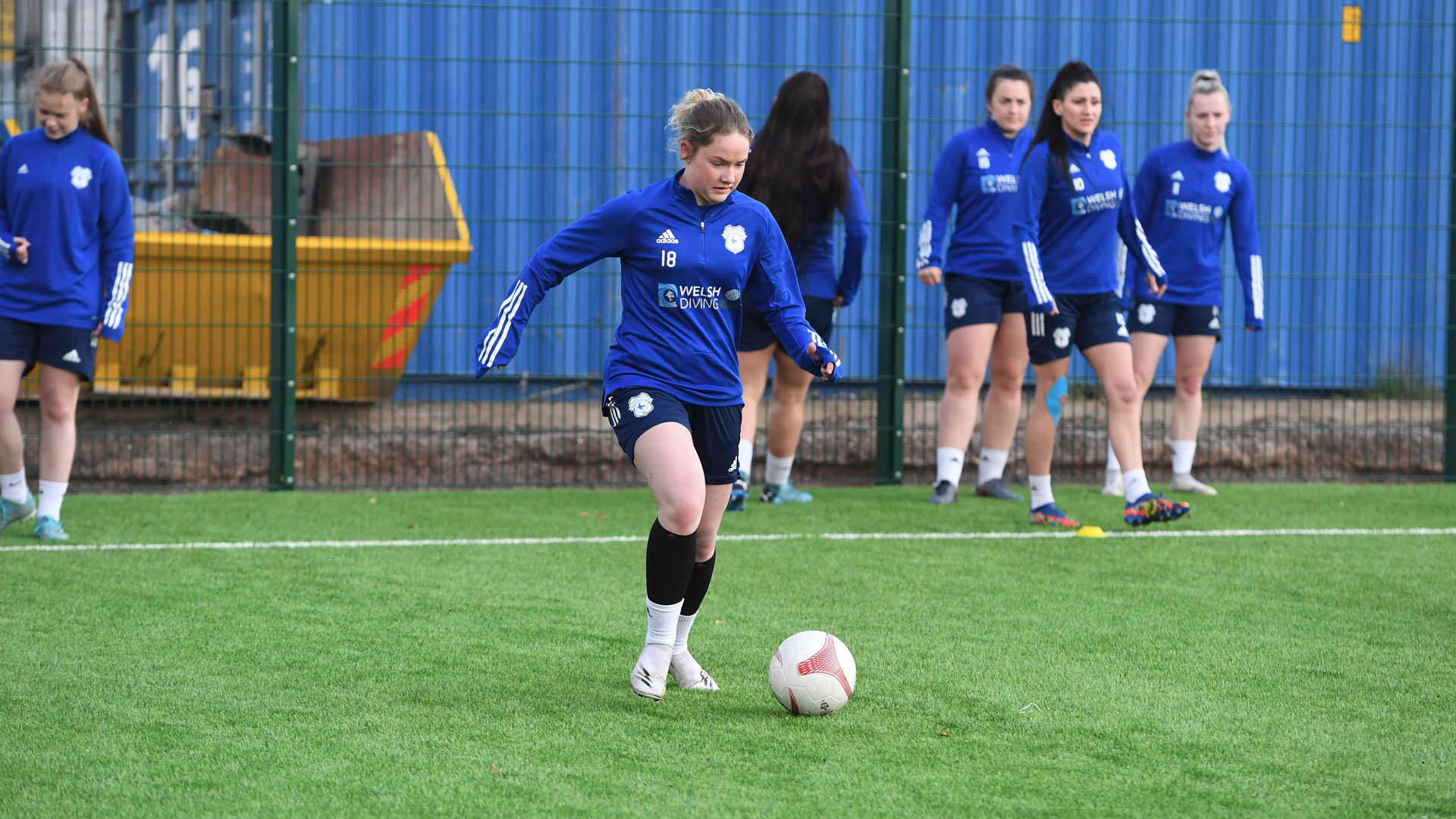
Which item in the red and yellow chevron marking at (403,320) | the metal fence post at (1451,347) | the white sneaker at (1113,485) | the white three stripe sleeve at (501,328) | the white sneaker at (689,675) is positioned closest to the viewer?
the white three stripe sleeve at (501,328)

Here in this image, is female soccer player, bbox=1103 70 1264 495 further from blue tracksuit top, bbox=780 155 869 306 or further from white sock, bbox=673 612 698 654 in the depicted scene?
white sock, bbox=673 612 698 654

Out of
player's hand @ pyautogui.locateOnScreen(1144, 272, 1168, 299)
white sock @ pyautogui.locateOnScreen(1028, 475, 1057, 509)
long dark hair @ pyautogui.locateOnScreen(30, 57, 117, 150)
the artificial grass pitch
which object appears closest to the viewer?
the artificial grass pitch

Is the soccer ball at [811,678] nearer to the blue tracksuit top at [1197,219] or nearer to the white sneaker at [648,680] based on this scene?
the white sneaker at [648,680]

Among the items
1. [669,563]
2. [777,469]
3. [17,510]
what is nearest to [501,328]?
[669,563]

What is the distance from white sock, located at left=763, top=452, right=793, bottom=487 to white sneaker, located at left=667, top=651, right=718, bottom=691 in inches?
147

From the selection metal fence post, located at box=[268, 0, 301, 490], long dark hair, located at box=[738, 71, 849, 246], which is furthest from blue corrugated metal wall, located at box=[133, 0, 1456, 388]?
long dark hair, located at box=[738, 71, 849, 246]

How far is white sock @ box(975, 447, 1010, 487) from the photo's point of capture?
26.0 ft

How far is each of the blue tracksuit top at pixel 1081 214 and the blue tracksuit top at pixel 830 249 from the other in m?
0.83

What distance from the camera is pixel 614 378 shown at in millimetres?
3891

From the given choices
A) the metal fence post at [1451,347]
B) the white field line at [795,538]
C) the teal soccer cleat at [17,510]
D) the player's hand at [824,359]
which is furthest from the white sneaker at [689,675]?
the metal fence post at [1451,347]

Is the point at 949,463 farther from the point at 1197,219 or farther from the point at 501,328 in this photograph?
the point at 501,328

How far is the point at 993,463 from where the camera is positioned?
7945mm

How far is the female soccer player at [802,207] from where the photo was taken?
7.07 metres

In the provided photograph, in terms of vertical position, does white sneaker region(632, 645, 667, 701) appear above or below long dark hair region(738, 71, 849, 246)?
below
